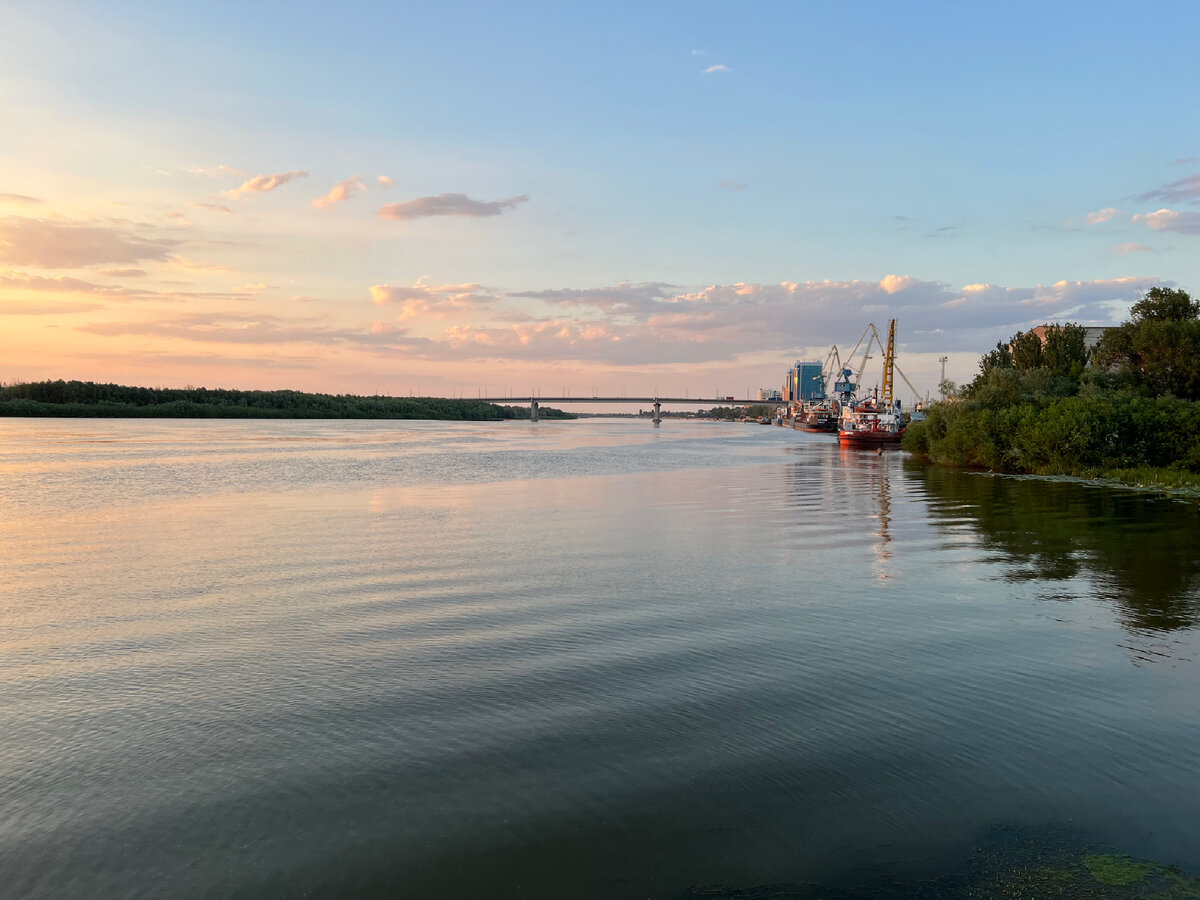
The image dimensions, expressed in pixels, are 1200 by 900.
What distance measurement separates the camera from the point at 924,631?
45.5 feet

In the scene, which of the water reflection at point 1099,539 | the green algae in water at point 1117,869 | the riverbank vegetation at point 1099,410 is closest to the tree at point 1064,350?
the riverbank vegetation at point 1099,410

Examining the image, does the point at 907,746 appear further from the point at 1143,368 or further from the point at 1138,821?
the point at 1143,368

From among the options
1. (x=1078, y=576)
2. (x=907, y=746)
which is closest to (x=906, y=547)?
(x=1078, y=576)

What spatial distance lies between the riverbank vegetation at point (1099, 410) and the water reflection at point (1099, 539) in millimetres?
5700

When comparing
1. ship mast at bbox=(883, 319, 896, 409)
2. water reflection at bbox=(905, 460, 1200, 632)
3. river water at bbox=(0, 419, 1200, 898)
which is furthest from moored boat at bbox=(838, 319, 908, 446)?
river water at bbox=(0, 419, 1200, 898)

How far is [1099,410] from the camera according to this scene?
4828cm

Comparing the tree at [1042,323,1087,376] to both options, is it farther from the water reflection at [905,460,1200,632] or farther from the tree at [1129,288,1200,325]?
the water reflection at [905,460,1200,632]

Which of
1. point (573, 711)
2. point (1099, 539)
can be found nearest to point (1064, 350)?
point (1099, 539)

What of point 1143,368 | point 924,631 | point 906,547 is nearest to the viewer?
point 924,631

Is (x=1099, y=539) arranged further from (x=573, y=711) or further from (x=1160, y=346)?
(x=1160, y=346)

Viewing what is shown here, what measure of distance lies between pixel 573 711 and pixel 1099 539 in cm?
2164

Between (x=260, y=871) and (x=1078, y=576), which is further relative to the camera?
(x=1078, y=576)

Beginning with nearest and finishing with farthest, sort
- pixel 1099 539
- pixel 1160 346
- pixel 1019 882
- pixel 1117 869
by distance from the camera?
1. pixel 1019 882
2. pixel 1117 869
3. pixel 1099 539
4. pixel 1160 346

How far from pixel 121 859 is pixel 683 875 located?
449 cm
